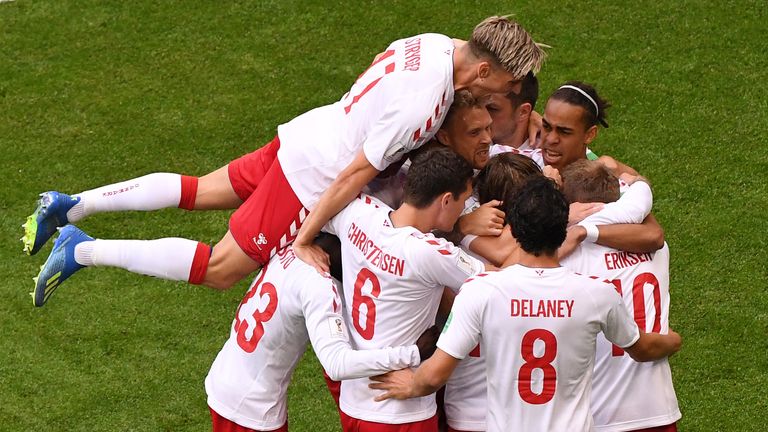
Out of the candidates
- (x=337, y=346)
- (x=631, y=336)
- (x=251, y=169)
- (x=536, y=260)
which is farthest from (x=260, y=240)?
(x=631, y=336)

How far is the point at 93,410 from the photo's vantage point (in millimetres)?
7332

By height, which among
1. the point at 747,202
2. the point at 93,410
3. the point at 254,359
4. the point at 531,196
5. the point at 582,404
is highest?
the point at 531,196

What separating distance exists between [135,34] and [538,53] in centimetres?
560

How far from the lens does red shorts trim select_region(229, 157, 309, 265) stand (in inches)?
217

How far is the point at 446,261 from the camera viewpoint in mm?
4762

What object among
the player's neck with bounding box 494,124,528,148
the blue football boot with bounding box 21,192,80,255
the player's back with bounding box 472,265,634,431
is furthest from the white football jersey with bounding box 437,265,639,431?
the blue football boot with bounding box 21,192,80,255

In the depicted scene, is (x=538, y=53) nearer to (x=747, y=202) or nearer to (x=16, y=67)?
(x=747, y=202)

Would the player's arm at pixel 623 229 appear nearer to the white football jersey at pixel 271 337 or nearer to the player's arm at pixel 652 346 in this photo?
the player's arm at pixel 652 346

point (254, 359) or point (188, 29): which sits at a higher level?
point (254, 359)

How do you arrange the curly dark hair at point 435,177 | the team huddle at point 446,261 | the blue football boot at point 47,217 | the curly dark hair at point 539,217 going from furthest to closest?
the blue football boot at point 47,217, the curly dark hair at point 435,177, the team huddle at point 446,261, the curly dark hair at point 539,217

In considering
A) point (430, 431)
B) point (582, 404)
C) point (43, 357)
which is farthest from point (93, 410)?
point (582, 404)

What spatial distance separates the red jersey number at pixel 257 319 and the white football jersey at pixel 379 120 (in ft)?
1.33

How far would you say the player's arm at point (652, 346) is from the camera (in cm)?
481

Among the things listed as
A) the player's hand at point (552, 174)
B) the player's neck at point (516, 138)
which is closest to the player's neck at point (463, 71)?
the player's hand at point (552, 174)
